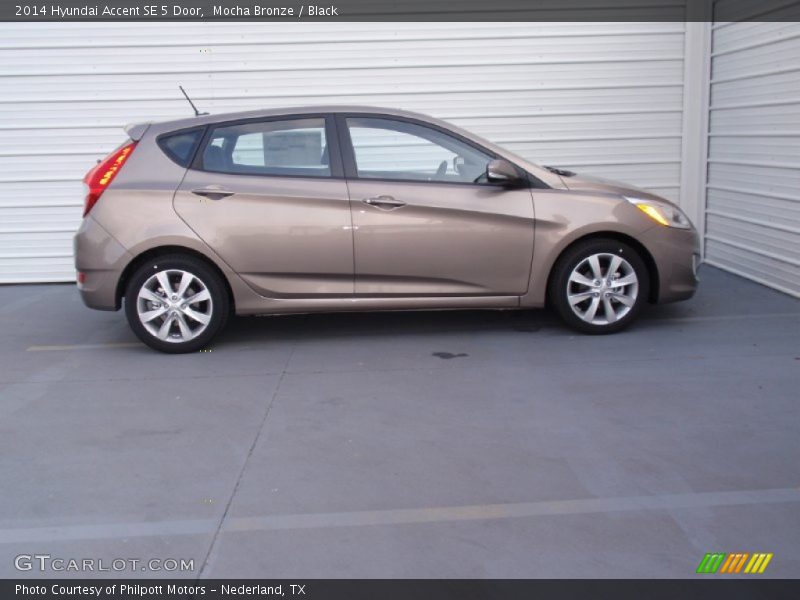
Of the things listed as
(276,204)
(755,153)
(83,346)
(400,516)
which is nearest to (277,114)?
(276,204)

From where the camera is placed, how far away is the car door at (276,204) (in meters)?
6.46

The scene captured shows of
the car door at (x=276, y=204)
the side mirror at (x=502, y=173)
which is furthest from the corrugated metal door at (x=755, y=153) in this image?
the car door at (x=276, y=204)

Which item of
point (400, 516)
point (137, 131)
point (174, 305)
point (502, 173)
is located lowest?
point (400, 516)

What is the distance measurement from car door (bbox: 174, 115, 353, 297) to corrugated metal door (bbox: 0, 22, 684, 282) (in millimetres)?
2573

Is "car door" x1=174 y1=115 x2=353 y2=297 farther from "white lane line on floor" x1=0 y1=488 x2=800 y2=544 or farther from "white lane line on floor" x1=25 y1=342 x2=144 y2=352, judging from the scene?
"white lane line on floor" x1=0 y1=488 x2=800 y2=544

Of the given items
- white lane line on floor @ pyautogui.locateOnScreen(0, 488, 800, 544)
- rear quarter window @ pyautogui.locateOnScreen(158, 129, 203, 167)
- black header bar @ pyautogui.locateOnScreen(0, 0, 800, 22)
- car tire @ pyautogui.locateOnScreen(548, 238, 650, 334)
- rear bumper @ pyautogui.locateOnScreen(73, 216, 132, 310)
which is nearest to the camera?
white lane line on floor @ pyautogui.locateOnScreen(0, 488, 800, 544)

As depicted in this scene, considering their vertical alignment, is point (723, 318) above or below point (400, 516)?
above

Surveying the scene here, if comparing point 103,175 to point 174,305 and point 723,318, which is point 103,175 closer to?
point 174,305

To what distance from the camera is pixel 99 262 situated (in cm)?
648

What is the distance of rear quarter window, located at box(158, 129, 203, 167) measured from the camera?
6.56m

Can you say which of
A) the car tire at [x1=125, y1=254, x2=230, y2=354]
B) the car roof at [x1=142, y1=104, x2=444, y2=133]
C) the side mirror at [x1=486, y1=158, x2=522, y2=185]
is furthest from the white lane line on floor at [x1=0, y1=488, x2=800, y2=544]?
the car roof at [x1=142, y1=104, x2=444, y2=133]

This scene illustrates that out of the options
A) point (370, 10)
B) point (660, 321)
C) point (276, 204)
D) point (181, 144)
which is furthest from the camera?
point (370, 10)

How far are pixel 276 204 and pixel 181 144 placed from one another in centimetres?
80
